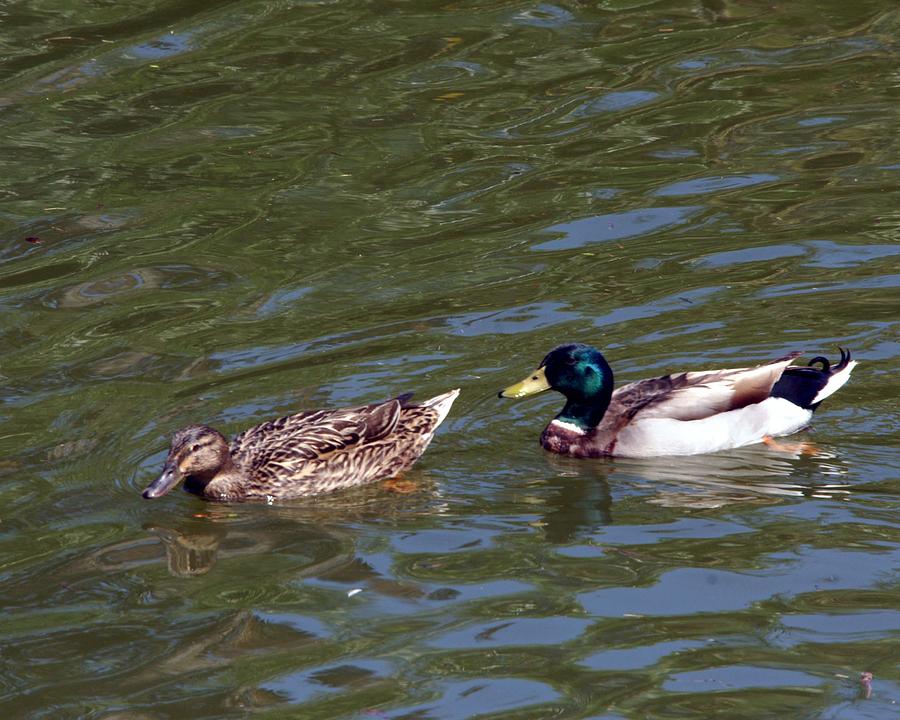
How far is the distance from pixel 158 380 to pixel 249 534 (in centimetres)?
225

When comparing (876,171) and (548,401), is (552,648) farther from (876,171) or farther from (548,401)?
(876,171)

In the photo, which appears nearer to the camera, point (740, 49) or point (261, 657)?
point (261, 657)

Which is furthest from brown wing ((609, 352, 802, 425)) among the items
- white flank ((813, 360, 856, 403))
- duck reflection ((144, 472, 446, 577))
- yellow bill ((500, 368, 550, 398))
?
duck reflection ((144, 472, 446, 577))

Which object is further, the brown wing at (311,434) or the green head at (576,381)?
the green head at (576,381)

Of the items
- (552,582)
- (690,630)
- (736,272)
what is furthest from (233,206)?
(690,630)

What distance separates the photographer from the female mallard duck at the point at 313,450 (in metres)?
9.77

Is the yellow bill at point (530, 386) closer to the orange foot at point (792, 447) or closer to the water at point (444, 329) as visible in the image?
the water at point (444, 329)

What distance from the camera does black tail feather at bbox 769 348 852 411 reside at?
1030 centimetres

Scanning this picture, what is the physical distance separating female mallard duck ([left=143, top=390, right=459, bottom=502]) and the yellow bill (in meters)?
0.35

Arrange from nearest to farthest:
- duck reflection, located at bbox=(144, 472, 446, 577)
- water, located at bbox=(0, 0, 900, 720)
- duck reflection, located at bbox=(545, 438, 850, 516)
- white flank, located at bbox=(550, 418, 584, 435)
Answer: water, located at bbox=(0, 0, 900, 720)
duck reflection, located at bbox=(144, 472, 446, 577)
duck reflection, located at bbox=(545, 438, 850, 516)
white flank, located at bbox=(550, 418, 584, 435)

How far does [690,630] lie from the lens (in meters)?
7.50

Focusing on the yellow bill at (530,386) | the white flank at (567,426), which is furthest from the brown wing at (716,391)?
the yellow bill at (530,386)

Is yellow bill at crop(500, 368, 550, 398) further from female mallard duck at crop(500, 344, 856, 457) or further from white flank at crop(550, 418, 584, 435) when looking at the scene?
white flank at crop(550, 418, 584, 435)

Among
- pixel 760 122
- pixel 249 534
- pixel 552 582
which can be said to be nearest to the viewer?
pixel 552 582
